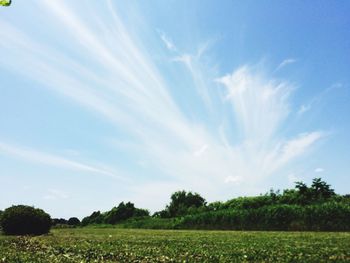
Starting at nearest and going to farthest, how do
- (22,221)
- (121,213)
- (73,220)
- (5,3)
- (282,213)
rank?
(5,3)
(22,221)
(282,213)
(121,213)
(73,220)

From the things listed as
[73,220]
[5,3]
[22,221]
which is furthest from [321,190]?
[73,220]

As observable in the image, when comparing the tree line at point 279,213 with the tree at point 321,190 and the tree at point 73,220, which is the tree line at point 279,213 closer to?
the tree at point 321,190

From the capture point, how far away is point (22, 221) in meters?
34.1

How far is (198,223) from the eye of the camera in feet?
168

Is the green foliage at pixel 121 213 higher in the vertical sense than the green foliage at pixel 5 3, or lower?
higher

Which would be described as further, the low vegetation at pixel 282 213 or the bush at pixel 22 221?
the low vegetation at pixel 282 213

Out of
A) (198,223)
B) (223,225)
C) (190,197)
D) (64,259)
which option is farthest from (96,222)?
(64,259)

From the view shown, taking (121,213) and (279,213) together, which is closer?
(279,213)

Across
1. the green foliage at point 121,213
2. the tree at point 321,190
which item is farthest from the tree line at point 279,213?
the green foliage at point 121,213

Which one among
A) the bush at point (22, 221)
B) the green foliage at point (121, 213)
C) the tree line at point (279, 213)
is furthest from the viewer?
the green foliage at point (121, 213)

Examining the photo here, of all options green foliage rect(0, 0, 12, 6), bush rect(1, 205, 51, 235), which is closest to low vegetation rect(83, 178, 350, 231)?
bush rect(1, 205, 51, 235)

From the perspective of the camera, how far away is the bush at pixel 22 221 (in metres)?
34.0

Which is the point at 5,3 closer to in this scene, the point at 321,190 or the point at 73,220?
the point at 321,190

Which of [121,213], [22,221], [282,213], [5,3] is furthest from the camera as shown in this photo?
[121,213]
